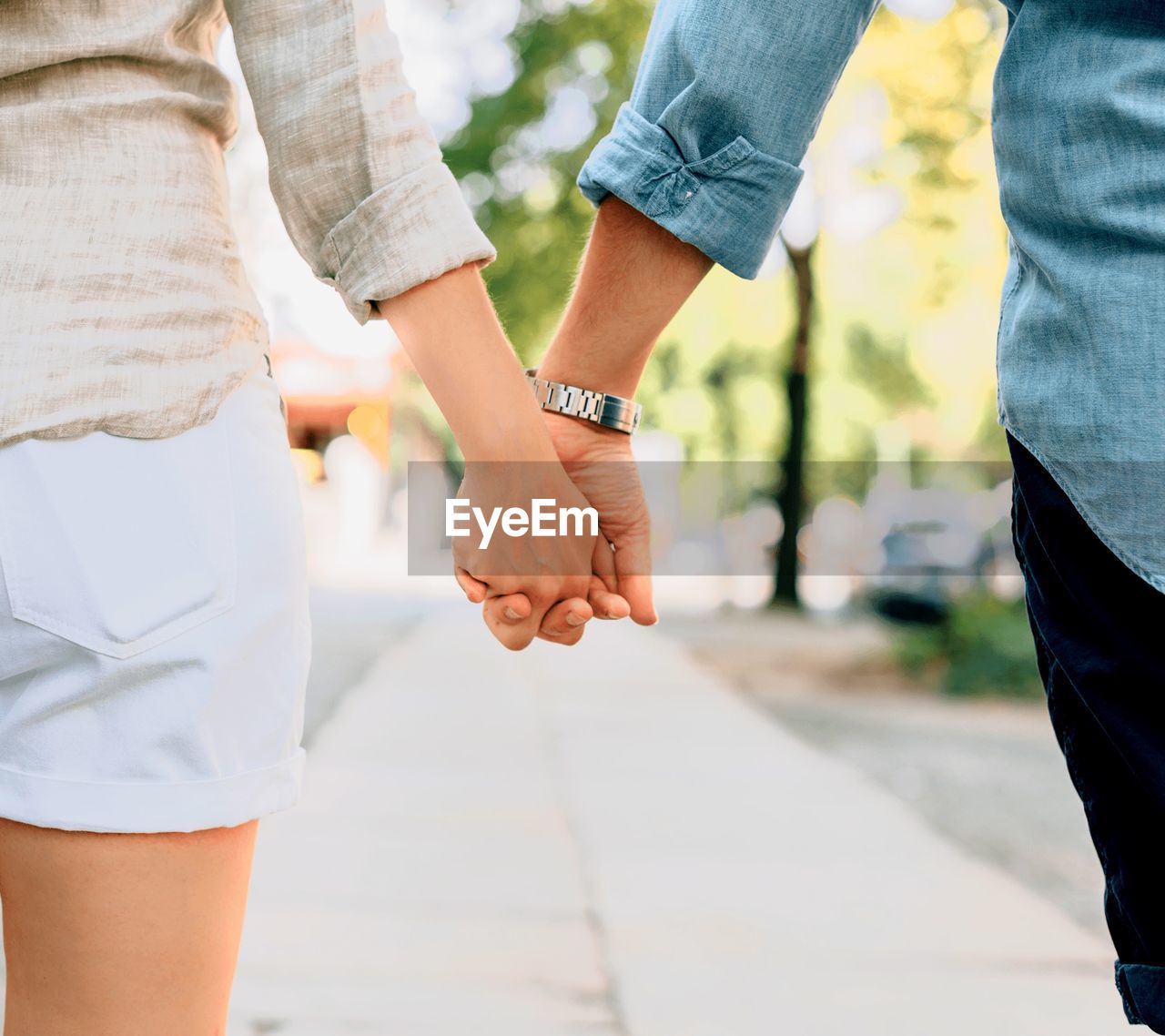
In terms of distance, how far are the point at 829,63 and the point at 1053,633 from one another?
82cm

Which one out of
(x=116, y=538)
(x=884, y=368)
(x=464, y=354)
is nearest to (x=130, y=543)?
(x=116, y=538)

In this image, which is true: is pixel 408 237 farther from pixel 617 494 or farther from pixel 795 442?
pixel 795 442

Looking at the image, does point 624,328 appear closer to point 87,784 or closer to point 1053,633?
point 1053,633

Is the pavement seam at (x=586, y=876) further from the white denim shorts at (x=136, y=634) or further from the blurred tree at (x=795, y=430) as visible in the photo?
the blurred tree at (x=795, y=430)

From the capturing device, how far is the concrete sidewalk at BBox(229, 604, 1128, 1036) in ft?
11.4

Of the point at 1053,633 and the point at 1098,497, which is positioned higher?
the point at 1098,497

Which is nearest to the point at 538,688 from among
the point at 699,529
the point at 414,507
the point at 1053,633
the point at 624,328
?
the point at 414,507

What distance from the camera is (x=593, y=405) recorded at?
83.1 inches

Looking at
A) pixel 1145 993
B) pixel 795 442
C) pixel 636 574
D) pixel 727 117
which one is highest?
pixel 727 117

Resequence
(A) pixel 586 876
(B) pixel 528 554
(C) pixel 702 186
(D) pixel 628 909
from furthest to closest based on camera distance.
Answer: (A) pixel 586 876 → (D) pixel 628 909 → (C) pixel 702 186 → (B) pixel 528 554

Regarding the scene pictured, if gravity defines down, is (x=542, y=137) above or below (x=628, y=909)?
above

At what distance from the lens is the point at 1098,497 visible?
4.21 feet

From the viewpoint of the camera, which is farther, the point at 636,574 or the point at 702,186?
the point at 636,574

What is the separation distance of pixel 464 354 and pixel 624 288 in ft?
1.90
